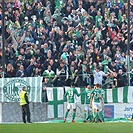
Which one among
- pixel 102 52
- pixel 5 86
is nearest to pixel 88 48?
pixel 102 52

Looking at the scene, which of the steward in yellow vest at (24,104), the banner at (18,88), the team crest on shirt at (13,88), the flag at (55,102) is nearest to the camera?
the steward in yellow vest at (24,104)

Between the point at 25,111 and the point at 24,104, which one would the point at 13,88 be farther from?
the point at 25,111

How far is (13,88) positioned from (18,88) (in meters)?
0.22

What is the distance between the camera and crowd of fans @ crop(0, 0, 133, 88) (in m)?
27.1

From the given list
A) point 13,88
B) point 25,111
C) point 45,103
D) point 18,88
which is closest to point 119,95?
point 45,103

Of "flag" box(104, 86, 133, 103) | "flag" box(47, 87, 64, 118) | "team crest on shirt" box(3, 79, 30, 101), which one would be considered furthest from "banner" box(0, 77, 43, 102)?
"flag" box(104, 86, 133, 103)

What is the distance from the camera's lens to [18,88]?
26859 mm

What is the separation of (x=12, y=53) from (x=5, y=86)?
1747 mm

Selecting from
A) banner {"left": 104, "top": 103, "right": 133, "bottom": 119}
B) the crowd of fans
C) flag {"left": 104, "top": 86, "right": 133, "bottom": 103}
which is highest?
the crowd of fans

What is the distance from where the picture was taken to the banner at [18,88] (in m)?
26.5

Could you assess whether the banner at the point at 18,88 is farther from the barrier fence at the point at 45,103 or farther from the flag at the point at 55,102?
the flag at the point at 55,102

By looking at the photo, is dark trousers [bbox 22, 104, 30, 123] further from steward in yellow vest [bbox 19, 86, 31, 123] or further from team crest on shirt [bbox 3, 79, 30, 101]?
team crest on shirt [bbox 3, 79, 30, 101]

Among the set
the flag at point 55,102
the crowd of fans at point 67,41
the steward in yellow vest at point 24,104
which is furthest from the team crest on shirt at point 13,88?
the flag at point 55,102

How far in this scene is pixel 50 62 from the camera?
2694 cm
